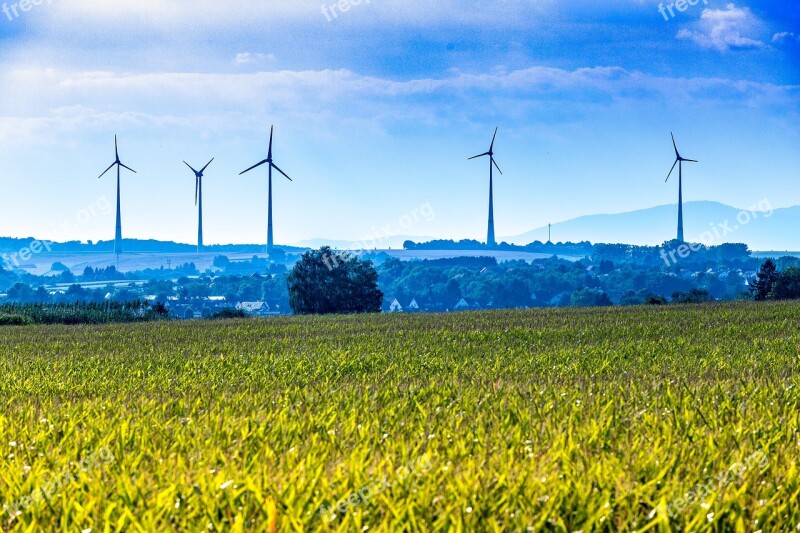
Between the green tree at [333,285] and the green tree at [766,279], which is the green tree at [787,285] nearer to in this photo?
the green tree at [766,279]

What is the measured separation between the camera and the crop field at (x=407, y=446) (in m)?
5.71

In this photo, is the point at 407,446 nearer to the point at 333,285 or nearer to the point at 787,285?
the point at 787,285

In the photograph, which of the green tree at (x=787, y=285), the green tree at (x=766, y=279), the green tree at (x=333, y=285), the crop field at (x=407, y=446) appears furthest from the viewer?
the green tree at (x=333, y=285)

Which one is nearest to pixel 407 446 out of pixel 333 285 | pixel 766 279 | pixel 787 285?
pixel 787 285

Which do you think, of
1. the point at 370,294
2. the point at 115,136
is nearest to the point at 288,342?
the point at 370,294

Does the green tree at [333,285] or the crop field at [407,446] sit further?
the green tree at [333,285]

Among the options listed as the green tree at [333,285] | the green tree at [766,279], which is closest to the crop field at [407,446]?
the green tree at [766,279]

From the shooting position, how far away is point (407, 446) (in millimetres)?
7758

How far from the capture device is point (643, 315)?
35844 mm

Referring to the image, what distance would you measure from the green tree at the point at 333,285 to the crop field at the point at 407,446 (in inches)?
2961

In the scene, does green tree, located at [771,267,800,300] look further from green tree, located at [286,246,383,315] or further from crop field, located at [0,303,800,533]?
crop field, located at [0,303,800,533]

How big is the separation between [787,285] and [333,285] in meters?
44.8

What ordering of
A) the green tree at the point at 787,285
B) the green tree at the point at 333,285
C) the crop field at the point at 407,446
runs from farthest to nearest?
the green tree at the point at 333,285 → the green tree at the point at 787,285 → the crop field at the point at 407,446

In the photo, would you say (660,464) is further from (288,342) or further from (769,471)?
(288,342)
